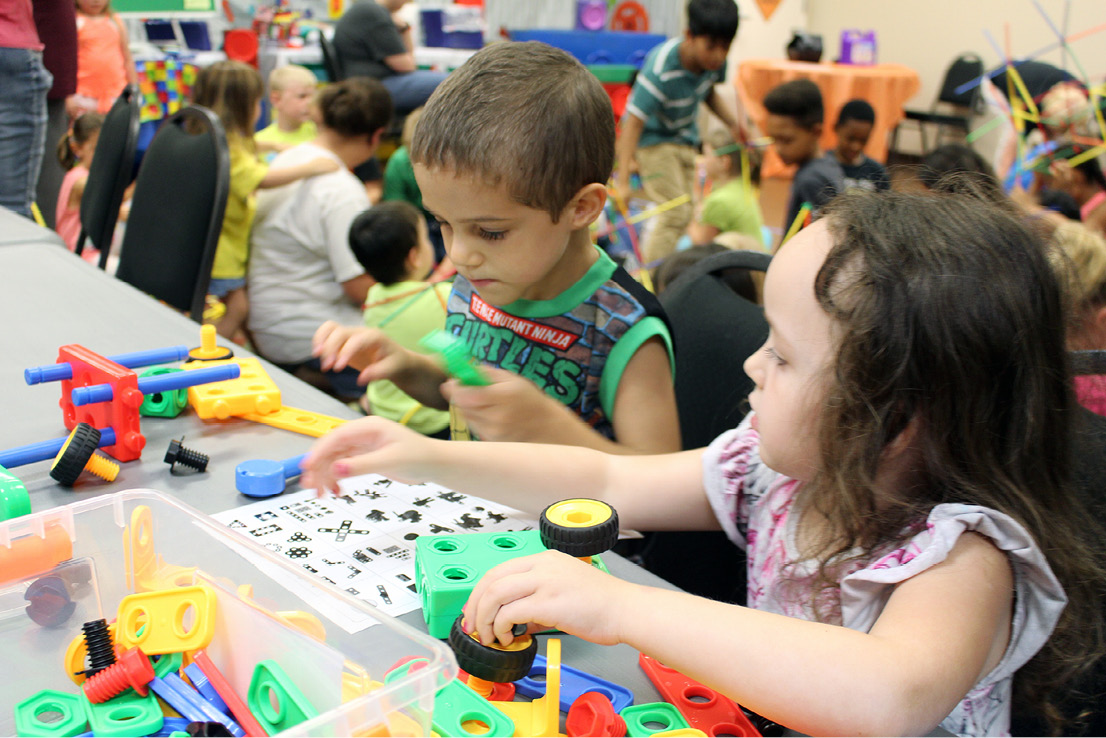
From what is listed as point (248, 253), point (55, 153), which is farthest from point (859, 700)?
point (55, 153)

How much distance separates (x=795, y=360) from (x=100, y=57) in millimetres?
3833

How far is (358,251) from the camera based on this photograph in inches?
75.8

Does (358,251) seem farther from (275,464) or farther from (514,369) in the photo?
(275,464)

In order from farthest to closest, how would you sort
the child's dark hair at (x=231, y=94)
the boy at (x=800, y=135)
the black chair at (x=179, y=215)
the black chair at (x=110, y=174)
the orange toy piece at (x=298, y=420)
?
the boy at (x=800, y=135)
the child's dark hair at (x=231, y=94)
the black chair at (x=110, y=174)
the black chair at (x=179, y=215)
the orange toy piece at (x=298, y=420)

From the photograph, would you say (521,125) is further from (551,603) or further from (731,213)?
(731,213)

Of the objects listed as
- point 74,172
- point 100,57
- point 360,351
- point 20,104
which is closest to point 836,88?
point 100,57

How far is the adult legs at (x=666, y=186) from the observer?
342 cm

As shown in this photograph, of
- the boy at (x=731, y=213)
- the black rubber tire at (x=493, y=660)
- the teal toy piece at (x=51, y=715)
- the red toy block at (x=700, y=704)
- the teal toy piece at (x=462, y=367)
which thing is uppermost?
the teal toy piece at (x=462, y=367)

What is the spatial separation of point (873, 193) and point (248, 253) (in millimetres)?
1854

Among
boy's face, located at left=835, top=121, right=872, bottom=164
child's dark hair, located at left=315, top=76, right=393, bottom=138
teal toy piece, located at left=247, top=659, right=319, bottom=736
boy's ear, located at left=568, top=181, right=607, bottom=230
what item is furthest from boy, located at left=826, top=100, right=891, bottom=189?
teal toy piece, located at left=247, top=659, right=319, bottom=736

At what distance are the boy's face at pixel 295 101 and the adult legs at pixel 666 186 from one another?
4.11ft

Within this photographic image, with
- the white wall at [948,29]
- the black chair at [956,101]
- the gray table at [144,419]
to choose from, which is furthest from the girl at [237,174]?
the white wall at [948,29]

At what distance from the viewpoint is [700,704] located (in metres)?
0.57

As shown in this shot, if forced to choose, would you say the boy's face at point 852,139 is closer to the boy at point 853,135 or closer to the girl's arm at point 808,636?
the boy at point 853,135
